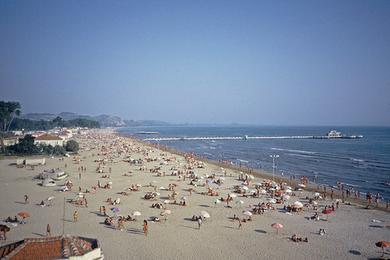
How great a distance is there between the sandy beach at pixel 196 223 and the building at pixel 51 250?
13.5 ft

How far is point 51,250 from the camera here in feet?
37.3

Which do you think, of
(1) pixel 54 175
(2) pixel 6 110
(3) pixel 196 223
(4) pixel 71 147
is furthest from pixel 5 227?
(2) pixel 6 110

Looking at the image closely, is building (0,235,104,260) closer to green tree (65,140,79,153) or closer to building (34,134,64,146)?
green tree (65,140,79,153)

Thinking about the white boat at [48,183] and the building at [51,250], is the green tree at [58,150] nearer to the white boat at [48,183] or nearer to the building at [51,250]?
the white boat at [48,183]

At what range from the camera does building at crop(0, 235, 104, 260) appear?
36.1 feet

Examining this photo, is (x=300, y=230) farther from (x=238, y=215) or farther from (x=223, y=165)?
(x=223, y=165)

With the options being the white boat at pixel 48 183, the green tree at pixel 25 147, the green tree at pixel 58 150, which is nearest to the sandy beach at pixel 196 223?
the white boat at pixel 48 183

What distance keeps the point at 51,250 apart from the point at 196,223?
10946 mm

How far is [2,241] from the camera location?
17344 mm

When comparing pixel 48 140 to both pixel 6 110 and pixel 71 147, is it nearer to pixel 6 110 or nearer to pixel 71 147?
pixel 71 147

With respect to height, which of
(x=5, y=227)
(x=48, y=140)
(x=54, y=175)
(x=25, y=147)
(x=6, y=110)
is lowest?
(x=5, y=227)

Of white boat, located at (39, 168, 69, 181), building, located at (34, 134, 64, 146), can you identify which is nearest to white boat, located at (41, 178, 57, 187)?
white boat, located at (39, 168, 69, 181)

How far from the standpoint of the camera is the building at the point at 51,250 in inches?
434

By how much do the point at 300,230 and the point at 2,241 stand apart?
14.8 m
